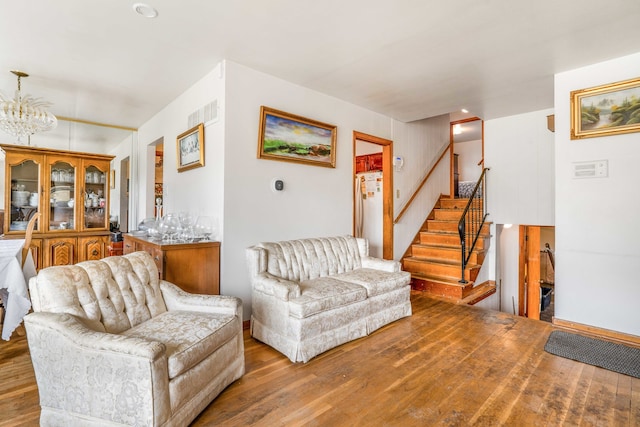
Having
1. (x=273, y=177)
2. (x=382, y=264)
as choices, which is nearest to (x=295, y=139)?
(x=273, y=177)

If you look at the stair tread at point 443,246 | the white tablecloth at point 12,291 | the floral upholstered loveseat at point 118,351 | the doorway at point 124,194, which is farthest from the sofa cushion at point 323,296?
the doorway at point 124,194

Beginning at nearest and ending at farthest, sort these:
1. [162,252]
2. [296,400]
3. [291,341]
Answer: [296,400], [291,341], [162,252]

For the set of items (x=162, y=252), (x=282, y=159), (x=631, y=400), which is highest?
(x=282, y=159)

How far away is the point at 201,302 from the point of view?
88.3 inches

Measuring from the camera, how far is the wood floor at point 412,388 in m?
1.84

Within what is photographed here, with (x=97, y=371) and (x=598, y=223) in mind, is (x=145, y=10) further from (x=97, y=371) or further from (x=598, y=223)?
(x=598, y=223)

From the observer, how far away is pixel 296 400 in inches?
79.0

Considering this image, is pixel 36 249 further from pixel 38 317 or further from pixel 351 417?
pixel 351 417

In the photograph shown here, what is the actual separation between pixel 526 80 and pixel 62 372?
15.9 ft

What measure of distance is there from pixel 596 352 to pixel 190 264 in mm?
3729

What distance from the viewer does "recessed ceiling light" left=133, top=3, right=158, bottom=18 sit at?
2.26 m

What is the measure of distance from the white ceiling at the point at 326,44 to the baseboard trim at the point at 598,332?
271 cm

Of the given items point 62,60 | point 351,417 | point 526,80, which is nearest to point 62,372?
point 351,417

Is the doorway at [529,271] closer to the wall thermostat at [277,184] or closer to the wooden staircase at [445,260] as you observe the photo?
the wooden staircase at [445,260]
